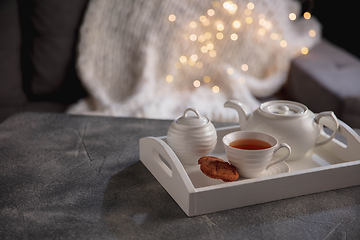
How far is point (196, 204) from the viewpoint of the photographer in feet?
2.06

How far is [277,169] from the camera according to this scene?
2.48 feet

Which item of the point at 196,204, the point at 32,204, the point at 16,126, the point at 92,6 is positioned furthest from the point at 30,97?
the point at 196,204

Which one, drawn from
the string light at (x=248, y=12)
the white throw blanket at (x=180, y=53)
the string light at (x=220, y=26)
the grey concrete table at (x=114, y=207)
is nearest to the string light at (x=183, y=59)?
the white throw blanket at (x=180, y=53)

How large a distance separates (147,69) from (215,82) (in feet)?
1.11

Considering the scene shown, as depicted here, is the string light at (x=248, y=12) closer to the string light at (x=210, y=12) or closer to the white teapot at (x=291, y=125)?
the string light at (x=210, y=12)

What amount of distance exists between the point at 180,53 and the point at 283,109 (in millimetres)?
1010

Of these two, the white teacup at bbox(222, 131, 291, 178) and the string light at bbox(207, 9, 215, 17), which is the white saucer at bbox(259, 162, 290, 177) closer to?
the white teacup at bbox(222, 131, 291, 178)

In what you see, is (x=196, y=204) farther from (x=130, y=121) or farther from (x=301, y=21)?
(x=301, y=21)

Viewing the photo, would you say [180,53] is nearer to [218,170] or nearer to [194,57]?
[194,57]

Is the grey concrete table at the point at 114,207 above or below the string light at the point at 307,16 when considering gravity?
below

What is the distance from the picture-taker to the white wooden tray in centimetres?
63

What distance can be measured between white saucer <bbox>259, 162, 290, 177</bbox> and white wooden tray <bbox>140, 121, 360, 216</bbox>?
4cm

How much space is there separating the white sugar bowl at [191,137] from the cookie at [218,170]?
0.05m

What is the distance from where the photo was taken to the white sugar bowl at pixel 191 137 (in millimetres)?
742
